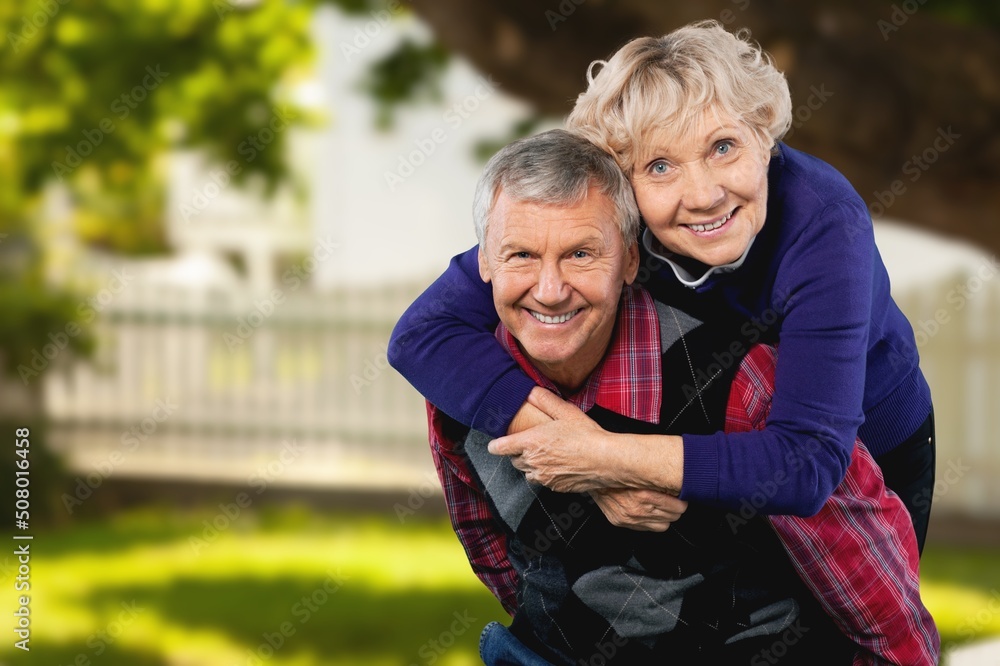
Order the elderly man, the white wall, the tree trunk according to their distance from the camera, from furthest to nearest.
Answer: the white wall, the tree trunk, the elderly man

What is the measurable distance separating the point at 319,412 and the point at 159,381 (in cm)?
136

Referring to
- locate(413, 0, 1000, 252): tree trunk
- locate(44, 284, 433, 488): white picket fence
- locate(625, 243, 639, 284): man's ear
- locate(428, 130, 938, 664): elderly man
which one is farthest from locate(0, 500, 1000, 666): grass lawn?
locate(625, 243, 639, 284): man's ear

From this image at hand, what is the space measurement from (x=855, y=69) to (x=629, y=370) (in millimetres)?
3038

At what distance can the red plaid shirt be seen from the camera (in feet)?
7.22

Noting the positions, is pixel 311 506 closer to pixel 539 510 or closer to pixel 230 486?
pixel 230 486

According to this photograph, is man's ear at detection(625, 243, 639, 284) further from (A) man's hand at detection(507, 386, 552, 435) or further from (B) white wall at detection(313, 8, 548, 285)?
(B) white wall at detection(313, 8, 548, 285)

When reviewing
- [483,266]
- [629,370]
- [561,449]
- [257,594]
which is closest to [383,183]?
[257,594]

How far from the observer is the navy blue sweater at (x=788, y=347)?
207cm

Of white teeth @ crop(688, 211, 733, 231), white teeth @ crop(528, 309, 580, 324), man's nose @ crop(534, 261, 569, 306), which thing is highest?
white teeth @ crop(688, 211, 733, 231)

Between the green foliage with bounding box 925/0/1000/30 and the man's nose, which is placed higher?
the green foliage with bounding box 925/0/1000/30

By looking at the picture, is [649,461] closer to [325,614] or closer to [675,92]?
[675,92]

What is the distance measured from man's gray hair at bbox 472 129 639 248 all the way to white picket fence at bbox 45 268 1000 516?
6.90 meters

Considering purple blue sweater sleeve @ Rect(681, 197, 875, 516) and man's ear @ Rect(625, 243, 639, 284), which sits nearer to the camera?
purple blue sweater sleeve @ Rect(681, 197, 875, 516)

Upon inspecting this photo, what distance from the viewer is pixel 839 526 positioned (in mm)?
2193
